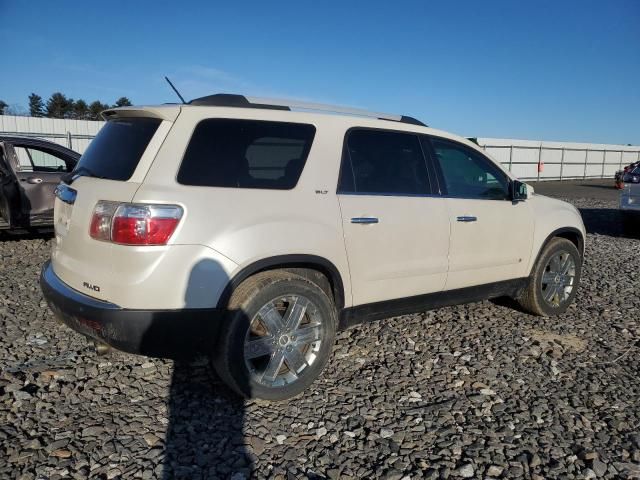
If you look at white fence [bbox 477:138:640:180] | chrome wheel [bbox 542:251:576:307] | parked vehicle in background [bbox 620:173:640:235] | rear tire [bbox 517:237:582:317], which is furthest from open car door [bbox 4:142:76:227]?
white fence [bbox 477:138:640:180]

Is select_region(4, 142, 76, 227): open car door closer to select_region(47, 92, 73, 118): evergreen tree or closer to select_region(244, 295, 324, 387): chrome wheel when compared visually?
select_region(244, 295, 324, 387): chrome wheel

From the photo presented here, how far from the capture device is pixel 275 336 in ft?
10.4

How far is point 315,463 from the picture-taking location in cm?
261

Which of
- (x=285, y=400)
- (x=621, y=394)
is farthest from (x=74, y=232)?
(x=621, y=394)

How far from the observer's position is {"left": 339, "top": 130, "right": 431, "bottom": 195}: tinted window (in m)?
3.51

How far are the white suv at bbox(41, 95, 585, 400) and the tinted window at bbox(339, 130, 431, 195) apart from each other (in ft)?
0.04

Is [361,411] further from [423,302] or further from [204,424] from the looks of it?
[423,302]

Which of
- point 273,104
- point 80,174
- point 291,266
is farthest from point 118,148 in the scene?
point 291,266

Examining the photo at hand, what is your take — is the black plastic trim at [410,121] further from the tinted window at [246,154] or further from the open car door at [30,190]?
the open car door at [30,190]

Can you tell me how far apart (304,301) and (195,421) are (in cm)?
94

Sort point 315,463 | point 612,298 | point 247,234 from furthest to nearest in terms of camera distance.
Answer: point 612,298 → point 247,234 → point 315,463

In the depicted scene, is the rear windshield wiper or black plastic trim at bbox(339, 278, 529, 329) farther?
black plastic trim at bbox(339, 278, 529, 329)

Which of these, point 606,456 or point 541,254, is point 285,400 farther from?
point 541,254

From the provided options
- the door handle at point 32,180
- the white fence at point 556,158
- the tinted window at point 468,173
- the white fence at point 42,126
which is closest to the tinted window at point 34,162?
the door handle at point 32,180
